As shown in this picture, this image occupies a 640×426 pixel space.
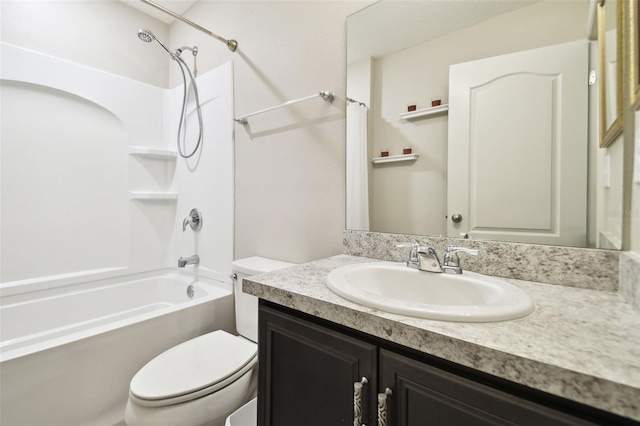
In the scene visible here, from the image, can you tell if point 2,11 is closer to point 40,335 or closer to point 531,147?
point 40,335

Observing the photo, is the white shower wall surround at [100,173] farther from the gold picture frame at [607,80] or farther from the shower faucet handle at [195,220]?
the gold picture frame at [607,80]

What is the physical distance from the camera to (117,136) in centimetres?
204

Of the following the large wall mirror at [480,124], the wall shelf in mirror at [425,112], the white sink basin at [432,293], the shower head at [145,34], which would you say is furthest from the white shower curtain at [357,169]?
the shower head at [145,34]

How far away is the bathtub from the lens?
43.0 inches

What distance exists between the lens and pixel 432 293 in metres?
0.86

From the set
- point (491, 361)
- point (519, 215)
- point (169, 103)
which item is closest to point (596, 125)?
point (519, 215)

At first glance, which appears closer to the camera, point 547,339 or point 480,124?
point 547,339

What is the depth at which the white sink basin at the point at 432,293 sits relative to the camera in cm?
54

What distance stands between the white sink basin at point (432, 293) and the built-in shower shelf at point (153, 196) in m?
1.87

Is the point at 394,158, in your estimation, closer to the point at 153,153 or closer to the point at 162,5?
the point at 153,153

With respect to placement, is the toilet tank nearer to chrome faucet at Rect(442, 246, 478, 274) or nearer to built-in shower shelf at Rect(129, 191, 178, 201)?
chrome faucet at Rect(442, 246, 478, 274)

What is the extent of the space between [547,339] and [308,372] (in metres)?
0.51

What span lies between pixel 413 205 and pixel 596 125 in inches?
21.7

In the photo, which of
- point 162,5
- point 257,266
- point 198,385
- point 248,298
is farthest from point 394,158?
point 162,5
